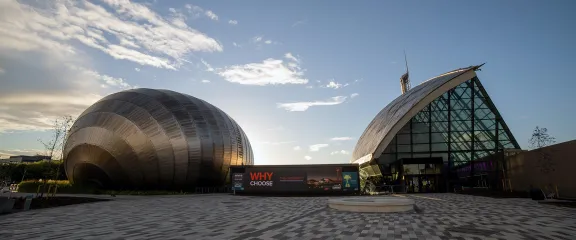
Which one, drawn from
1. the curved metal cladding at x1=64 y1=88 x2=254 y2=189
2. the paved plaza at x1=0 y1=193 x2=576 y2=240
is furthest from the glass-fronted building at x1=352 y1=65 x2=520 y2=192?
the paved plaza at x1=0 y1=193 x2=576 y2=240

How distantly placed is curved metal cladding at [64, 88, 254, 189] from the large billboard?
20.9ft

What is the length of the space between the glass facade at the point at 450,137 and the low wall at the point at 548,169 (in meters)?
6.80

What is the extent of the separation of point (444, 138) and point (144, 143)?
35693 mm

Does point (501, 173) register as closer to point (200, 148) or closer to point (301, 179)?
point (301, 179)

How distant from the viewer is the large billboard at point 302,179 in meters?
35.8

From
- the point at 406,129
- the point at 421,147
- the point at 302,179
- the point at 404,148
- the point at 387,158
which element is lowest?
the point at 302,179

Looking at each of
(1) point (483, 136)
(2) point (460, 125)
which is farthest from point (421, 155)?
(1) point (483, 136)

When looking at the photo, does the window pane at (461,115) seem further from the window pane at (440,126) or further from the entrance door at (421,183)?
the entrance door at (421,183)

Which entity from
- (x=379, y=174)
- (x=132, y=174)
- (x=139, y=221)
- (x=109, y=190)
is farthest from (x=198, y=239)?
(x=379, y=174)

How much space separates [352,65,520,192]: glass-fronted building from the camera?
40594mm

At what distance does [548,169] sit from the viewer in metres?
27.2

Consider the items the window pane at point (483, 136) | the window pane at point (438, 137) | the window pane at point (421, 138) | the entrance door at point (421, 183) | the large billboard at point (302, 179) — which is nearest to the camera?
the large billboard at point (302, 179)

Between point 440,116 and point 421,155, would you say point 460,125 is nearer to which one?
point 440,116

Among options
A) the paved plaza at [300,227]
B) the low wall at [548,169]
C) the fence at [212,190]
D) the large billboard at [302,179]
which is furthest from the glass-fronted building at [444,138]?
the paved plaza at [300,227]
